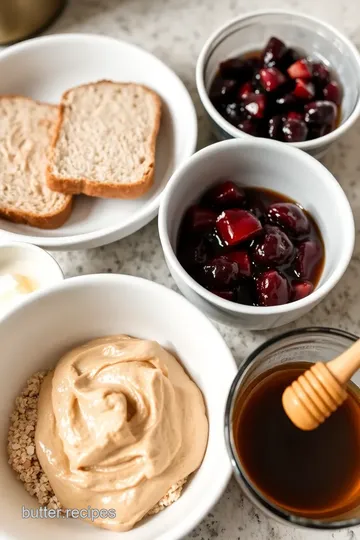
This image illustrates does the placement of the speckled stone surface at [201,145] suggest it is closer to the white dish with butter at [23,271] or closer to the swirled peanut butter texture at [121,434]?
the white dish with butter at [23,271]

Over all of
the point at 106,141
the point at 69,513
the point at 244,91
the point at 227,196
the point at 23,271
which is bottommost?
the point at 69,513

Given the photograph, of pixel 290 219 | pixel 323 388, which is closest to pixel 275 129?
pixel 290 219

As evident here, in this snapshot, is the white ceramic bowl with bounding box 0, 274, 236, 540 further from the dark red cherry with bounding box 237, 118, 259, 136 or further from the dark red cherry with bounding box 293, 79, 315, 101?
the dark red cherry with bounding box 293, 79, 315, 101

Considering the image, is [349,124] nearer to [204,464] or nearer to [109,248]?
[109,248]

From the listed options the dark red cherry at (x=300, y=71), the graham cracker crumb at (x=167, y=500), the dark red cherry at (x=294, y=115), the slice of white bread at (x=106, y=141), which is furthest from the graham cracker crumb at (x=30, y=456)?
the dark red cherry at (x=300, y=71)

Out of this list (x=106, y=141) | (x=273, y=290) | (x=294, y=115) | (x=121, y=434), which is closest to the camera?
(x=121, y=434)

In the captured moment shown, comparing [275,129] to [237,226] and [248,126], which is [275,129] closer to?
[248,126]

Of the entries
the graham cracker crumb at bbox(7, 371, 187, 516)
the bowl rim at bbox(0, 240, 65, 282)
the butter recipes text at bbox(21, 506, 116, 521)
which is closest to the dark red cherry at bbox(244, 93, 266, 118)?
the bowl rim at bbox(0, 240, 65, 282)
